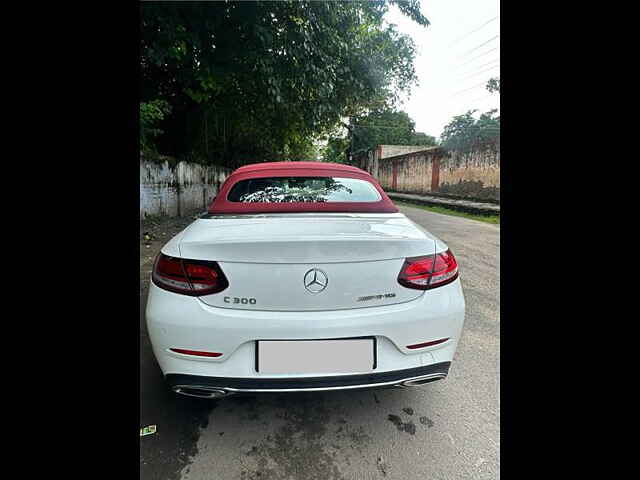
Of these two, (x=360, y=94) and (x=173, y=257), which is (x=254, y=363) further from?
(x=360, y=94)

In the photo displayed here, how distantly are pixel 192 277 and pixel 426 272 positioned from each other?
1.01m

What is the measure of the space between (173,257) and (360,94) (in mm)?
6678

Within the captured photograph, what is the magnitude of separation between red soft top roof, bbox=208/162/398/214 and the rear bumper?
980 mm

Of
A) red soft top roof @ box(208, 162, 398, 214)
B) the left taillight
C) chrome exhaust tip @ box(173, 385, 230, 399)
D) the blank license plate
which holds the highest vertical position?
red soft top roof @ box(208, 162, 398, 214)

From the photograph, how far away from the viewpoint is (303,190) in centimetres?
241


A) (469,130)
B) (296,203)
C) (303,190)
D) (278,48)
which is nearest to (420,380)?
(296,203)

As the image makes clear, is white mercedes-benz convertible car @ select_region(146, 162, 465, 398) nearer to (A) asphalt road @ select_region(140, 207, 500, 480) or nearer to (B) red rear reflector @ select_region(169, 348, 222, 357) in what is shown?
(B) red rear reflector @ select_region(169, 348, 222, 357)

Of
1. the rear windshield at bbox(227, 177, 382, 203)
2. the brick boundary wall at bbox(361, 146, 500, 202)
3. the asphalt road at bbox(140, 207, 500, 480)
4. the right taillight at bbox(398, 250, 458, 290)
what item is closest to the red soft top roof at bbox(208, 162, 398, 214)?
the rear windshield at bbox(227, 177, 382, 203)

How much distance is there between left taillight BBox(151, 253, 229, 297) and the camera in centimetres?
137

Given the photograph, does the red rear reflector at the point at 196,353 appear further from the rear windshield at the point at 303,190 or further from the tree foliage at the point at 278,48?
the tree foliage at the point at 278,48

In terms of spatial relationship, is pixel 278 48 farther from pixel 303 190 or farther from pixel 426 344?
pixel 426 344

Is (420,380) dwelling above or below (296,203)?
below

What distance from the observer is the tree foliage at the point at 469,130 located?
16142 millimetres

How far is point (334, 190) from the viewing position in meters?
2.40
